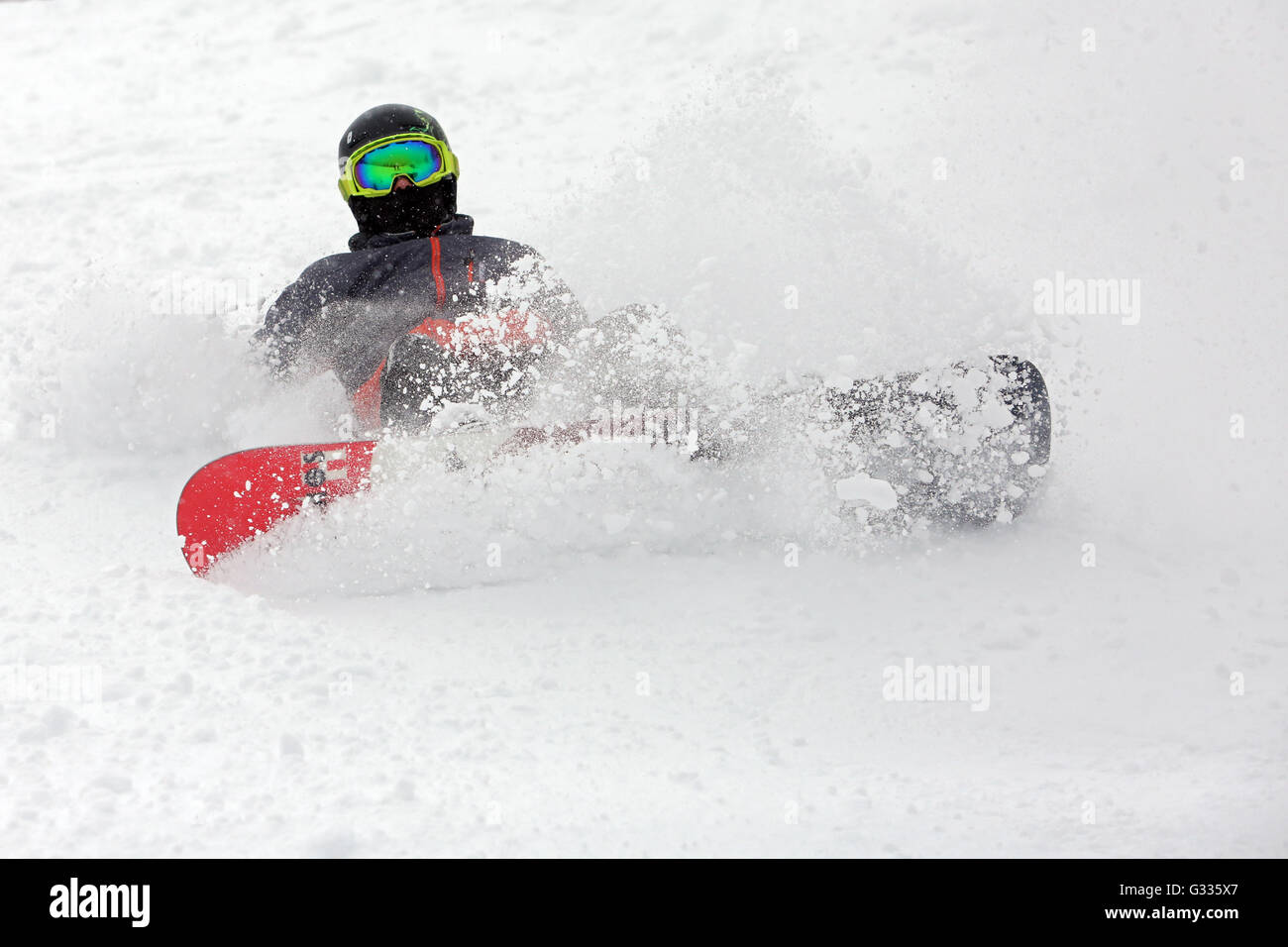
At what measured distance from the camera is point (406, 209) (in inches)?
178

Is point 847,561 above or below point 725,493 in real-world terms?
below

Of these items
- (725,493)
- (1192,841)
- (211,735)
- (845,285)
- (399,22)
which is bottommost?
(1192,841)

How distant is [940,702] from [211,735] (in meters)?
1.83

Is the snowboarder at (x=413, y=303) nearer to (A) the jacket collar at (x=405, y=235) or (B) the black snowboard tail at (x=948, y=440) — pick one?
(A) the jacket collar at (x=405, y=235)

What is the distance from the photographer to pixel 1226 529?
3871 millimetres

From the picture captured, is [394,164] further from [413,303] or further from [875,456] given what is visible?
[875,456]

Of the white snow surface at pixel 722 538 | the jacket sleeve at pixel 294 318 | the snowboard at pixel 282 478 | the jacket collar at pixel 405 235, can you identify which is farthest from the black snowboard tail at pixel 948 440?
the jacket sleeve at pixel 294 318

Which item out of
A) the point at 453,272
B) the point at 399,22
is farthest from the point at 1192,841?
the point at 399,22

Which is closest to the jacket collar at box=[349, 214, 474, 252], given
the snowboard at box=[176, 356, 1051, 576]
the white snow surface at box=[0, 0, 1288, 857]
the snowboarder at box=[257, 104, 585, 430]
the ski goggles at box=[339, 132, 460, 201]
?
the snowboarder at box=[257, 104, 585, 430]

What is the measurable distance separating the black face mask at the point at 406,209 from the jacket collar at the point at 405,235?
4 centimetres

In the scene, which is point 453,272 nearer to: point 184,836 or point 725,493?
point 725,493

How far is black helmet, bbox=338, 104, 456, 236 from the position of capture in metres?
4.48

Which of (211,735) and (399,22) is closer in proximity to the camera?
(211,735)

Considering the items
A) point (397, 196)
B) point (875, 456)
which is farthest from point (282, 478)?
point (875, 456)
